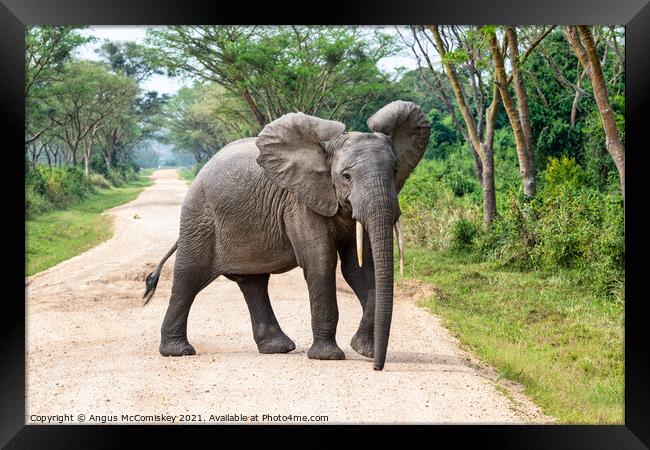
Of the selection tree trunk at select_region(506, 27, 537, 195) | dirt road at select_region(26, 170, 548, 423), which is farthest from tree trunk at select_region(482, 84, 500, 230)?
dirt road at select_region(26, 170, 548, 423)

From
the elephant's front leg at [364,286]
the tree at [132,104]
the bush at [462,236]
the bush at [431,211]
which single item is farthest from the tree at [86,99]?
the elephant's front leg at [364,286]

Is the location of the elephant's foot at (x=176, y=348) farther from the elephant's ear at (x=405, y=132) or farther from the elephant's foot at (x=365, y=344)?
the elephant's ear at (x=405, y=132)

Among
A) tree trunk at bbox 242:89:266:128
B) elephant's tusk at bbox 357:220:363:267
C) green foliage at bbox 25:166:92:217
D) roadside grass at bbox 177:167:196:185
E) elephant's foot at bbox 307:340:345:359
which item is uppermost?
tree trunk at bbox 242:89:266:128

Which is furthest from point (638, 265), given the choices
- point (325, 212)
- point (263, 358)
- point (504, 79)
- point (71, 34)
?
point (71, 34)

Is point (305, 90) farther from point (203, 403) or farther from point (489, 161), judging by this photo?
point (203, 403)

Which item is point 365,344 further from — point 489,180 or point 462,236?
point 489,180

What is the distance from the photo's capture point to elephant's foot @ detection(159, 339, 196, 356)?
855 cm

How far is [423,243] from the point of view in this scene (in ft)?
51.2

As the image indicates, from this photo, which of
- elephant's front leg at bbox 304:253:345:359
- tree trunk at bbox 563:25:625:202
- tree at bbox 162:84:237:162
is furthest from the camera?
tree at bbox 162:84:237:162

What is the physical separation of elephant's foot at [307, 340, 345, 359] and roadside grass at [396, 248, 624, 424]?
1.54 meters

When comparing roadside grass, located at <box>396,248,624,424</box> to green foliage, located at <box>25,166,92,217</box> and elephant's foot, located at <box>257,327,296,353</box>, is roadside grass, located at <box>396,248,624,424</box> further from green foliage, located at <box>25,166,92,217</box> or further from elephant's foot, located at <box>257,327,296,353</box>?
green foliage, located at <box>25,166,92,217</box>

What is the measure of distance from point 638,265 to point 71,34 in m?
13.1

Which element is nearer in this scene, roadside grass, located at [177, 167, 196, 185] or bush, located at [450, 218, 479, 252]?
bush, located at [450, 218, 479, 252]
